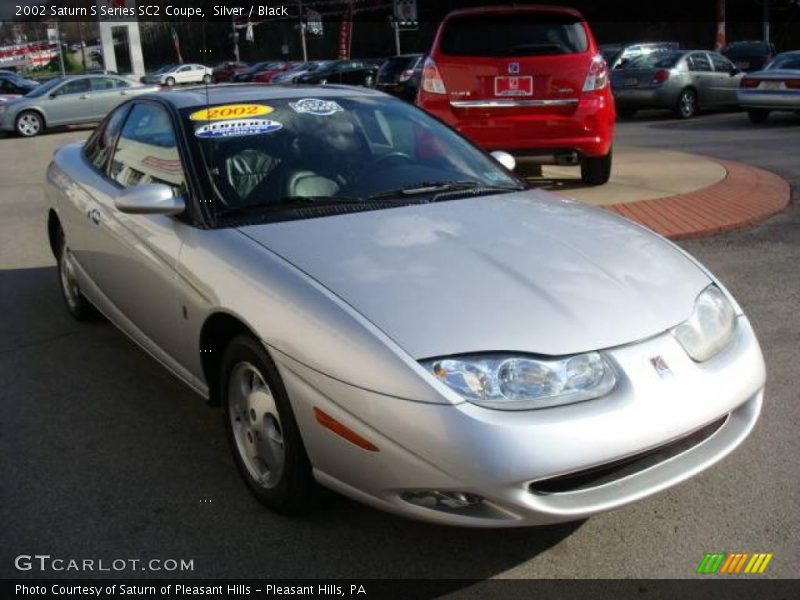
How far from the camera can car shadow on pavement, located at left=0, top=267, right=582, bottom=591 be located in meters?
2.71

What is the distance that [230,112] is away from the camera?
12.3 feet

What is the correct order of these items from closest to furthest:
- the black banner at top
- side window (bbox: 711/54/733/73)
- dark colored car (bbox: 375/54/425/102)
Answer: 1. side window (bbox: 711/54/733/73)
2. dark colored car (bbox: 375/54/425/102)
3. the black banner at top

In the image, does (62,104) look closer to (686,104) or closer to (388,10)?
(686,104)

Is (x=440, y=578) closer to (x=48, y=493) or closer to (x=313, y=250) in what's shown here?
(x=313, y=250)

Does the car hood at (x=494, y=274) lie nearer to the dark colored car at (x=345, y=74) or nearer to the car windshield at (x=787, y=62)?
the car windshield at (x=787, y=62)

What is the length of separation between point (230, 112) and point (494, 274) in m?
1.61

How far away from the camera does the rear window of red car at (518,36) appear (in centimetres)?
772

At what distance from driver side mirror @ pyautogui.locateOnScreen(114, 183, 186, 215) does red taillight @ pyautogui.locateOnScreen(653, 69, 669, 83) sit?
51.3 ft

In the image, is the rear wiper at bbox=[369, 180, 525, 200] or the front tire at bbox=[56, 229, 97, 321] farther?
the front tire at bbox=[56, 229, 97, 321]

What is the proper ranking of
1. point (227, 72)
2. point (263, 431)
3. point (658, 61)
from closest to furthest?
point (263, 431)
point (658, 61)
point (227, 72)

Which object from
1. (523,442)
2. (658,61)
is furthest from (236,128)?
(658,61)

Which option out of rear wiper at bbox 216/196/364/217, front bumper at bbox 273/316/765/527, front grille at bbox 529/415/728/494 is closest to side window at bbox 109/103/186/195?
rear wiper at bbox 216/196/364/217

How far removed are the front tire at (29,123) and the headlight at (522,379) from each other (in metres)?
20.5

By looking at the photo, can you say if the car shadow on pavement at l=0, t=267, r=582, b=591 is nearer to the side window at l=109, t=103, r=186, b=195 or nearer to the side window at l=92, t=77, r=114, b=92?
the side window at l=109, t=103, r=186, b=195
